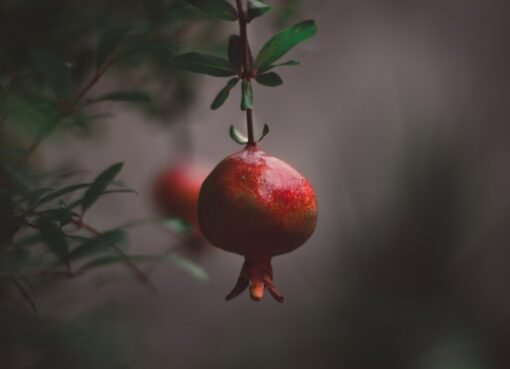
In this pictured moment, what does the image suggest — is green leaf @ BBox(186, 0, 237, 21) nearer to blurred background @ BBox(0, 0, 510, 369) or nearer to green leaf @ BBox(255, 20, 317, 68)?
green leaf @ BBox(255, 20, 317, 68)

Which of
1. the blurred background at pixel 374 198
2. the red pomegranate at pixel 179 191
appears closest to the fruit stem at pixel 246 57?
the red pomegranate at pixel 179 191

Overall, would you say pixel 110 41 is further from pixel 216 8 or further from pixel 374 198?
pixel 374 198

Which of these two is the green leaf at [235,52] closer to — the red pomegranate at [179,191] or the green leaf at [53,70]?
the green leaf at [53,70]

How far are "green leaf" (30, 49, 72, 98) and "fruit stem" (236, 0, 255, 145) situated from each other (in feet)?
0.28

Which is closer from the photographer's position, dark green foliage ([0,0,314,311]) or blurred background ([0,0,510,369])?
dark green foliage ([0,0,314,311])

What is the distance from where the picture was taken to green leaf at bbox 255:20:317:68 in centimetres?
28

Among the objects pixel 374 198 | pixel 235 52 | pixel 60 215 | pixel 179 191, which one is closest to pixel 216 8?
pixel 235 52

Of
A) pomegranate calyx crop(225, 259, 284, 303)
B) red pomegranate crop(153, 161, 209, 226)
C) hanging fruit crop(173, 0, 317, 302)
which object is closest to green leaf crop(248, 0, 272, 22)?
hanging fruit crop(173, 0, 317, 302)

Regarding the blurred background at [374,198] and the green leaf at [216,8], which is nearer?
the green leaf at [216,8]

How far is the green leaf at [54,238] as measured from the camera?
255 mm

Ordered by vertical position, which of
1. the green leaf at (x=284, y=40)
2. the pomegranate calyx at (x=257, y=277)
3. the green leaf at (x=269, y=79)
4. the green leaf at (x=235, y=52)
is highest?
the green leaf at (x=284, y=40)

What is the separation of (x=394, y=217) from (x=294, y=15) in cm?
173

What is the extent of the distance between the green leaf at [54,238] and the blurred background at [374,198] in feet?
4.56

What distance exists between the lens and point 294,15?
1.69ft
